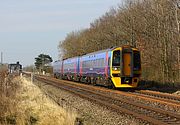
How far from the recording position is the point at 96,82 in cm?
3419

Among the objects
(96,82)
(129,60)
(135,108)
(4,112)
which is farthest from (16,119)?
(96,82)

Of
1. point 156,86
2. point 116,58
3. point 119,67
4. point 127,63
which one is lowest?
point 156,86

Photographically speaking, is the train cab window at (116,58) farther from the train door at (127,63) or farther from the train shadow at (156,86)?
the train shadow at (156,86)

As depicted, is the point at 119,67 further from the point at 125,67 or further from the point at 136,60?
the point at 136,60

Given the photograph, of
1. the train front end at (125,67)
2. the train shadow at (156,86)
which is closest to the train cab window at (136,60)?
the train front end at (125,67)

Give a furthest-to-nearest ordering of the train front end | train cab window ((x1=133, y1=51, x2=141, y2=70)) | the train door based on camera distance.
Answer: train cab window ((x1=133, y1=51, x2=141, y2=70)), the train door, the train front end

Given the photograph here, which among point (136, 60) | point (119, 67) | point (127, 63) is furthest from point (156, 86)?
point (119, 67)

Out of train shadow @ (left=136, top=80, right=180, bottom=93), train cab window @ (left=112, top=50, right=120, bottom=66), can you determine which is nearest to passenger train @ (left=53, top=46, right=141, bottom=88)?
train cab window @ (left=112, top=50, right=120, bottom=66)

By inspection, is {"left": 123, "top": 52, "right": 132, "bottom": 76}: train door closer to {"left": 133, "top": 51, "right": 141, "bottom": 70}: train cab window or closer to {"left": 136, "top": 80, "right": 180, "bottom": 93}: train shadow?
{"left": 133, "top": 51, "right": 141, "bottom": 70}: train cab window

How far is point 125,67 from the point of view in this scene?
1113 inches

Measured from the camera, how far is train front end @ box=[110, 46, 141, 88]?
28.0 metres

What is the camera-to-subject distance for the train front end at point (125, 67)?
27969mm

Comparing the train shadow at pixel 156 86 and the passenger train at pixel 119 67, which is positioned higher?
the passenger train at pixel 119 67

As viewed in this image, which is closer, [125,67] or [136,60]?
[125,67]
